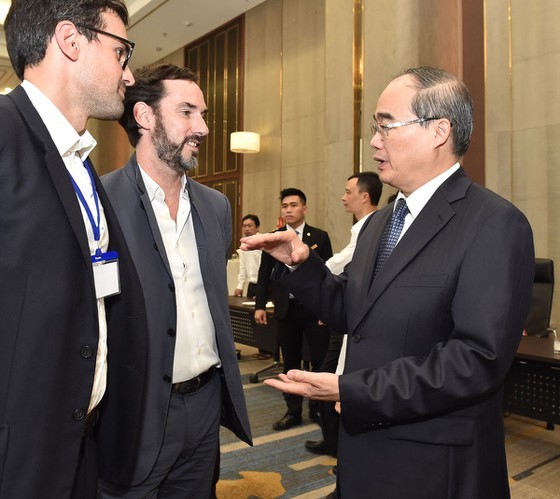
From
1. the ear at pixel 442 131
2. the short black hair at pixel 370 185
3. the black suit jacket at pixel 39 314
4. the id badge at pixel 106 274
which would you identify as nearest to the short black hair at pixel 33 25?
the black suit jacket at pixel 39 314

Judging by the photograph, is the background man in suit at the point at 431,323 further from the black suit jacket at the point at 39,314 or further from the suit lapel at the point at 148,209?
the black suit jacket at the point at 39,314

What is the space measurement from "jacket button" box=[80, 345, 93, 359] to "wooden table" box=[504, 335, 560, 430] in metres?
2.78

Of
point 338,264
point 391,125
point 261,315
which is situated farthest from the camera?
point 261,315

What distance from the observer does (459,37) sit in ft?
16.9

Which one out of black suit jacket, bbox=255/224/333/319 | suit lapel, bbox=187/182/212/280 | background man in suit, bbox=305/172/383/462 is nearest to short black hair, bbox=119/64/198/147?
suit lapel, bbox=187/182/212/280

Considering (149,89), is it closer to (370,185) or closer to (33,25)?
(33,25)

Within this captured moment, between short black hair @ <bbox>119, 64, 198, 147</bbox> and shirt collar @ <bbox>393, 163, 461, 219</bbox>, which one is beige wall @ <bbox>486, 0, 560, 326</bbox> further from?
short black hair @ <bbox>119, 64, 198, 147</bbox>

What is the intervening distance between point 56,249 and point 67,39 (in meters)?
0.52

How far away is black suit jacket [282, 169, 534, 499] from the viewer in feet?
3.86

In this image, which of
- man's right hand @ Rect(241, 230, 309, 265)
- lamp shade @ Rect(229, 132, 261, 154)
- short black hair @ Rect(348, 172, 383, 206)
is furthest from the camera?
lamp shade @ Rect(229, 132, 261, 154)

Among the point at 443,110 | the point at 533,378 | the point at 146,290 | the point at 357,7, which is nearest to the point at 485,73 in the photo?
the point at 357,7

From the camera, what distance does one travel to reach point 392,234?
1.51 m

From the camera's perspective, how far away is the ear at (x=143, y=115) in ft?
5.82

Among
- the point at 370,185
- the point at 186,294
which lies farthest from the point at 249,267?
the point at 186,294
